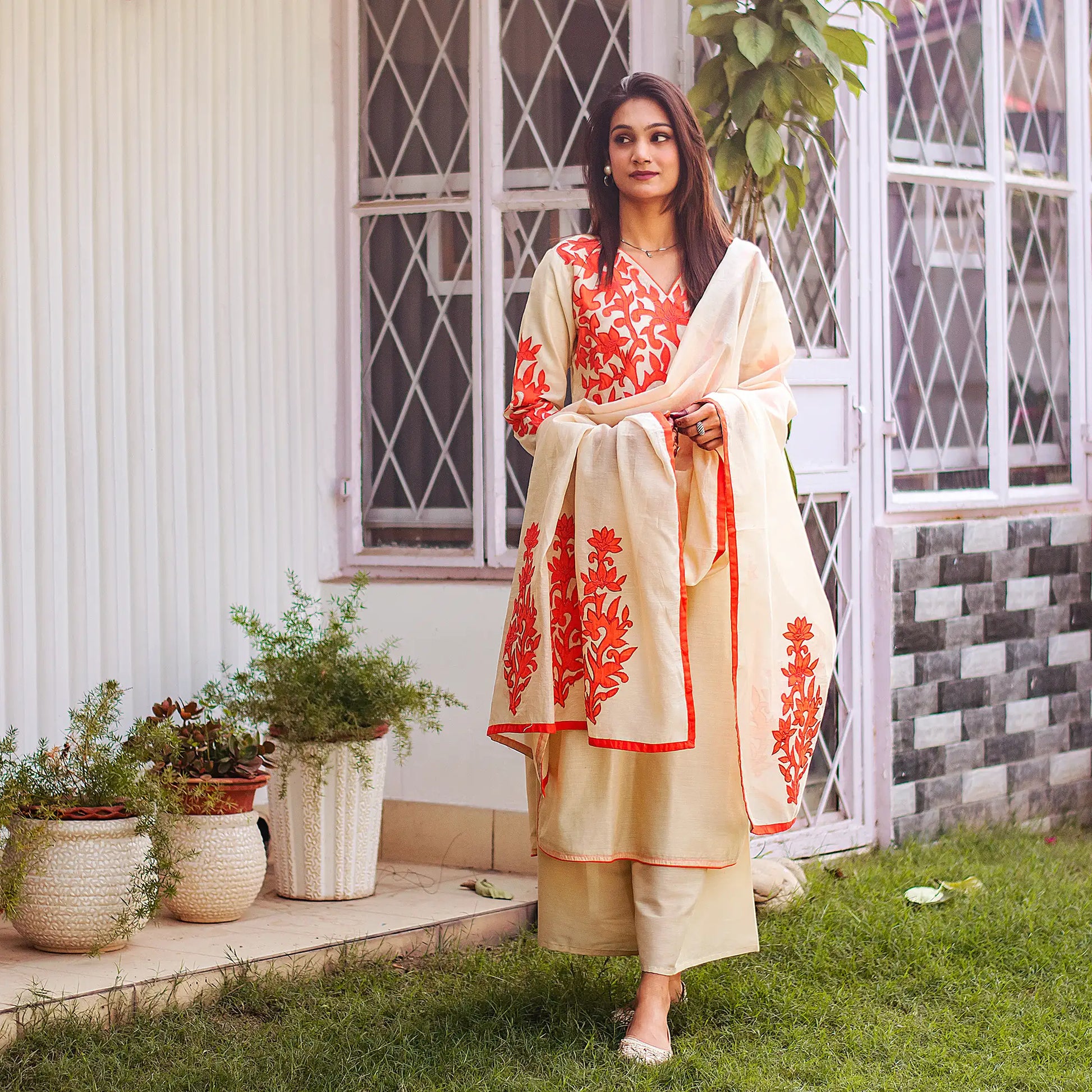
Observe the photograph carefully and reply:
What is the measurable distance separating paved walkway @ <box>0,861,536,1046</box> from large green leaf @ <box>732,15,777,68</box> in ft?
6.65

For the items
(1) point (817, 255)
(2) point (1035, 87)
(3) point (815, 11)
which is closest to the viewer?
(3) point (815, 11)

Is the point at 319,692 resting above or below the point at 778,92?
below

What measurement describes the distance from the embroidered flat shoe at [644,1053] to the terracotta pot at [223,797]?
1115 millimetres

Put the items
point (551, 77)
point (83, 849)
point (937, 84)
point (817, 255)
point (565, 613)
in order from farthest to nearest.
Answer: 1. point (937, 84)
2. point (817, 255)
3. point (551, 77)
4. point (83, 849)
5. point (565, 613)

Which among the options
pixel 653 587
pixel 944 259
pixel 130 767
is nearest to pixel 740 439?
pixel 653 587

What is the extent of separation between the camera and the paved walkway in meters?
2.91

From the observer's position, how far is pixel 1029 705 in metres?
4.83

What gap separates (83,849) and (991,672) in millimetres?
2791

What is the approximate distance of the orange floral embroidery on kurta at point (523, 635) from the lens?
2873 millimetres

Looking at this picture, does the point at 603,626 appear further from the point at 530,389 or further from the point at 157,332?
the point at 157,332

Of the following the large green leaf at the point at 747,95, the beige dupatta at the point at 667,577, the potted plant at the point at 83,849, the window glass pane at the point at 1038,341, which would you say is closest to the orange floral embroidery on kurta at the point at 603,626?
the beige dupatta at the point at 667,577

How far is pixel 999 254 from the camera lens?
4.75 m

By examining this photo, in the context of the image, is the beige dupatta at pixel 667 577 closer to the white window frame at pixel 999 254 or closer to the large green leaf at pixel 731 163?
the large green leaf at pixel 731 163

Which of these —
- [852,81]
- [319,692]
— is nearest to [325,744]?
[319,692]
